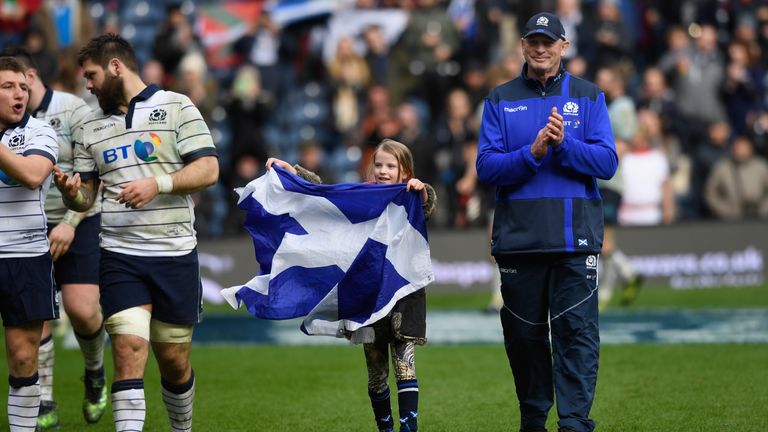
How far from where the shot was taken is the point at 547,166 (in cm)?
773

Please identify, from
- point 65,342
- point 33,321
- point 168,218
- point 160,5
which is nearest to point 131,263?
point 168,218

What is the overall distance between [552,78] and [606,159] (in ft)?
1.95

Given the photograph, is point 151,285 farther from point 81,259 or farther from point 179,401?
point 81,259

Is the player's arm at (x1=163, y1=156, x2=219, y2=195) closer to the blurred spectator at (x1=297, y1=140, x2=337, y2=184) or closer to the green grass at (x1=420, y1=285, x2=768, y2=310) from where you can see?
the green grass at (x1=420, y1=285, x2=768, y2=310)

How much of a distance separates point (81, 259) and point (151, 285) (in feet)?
6.75

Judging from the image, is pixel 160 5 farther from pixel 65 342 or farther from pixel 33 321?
pixel 33 321

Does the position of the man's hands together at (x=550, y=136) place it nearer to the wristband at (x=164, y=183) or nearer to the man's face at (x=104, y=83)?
Answer: the wristband at (x=164, y=183)

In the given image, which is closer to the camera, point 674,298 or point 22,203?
point 22,203

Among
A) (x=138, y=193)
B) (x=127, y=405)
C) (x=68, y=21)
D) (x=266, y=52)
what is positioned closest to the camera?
(x=138, y=193)

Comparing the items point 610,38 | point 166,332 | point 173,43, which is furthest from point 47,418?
point 610,38

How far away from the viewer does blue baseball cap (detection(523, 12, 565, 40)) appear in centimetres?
765

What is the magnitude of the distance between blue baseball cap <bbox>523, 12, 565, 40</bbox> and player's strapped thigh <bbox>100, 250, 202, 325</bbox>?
243 centimetres

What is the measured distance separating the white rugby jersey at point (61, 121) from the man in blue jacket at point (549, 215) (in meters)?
3.06

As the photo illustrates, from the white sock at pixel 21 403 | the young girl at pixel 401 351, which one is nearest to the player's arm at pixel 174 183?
the young girl at pixel 401 351
